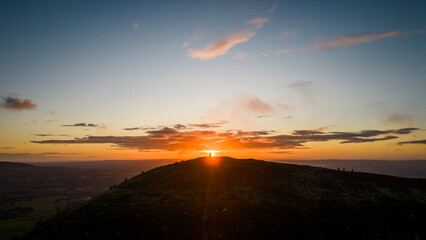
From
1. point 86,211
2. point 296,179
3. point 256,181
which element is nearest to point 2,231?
point 86,211

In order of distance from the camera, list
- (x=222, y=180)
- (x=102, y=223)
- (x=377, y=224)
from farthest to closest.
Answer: (x=222, y=180)
(x=377, y=224)
(x=102, y=223)

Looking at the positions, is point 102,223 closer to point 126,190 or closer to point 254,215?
point 126,190

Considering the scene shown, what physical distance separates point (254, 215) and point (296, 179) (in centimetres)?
2159

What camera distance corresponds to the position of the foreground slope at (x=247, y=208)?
3309 centimetres

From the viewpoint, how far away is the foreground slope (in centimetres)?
3309

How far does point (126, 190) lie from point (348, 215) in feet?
125

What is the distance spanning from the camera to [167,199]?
4219 cm

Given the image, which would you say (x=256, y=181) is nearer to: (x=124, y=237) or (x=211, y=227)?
(x=211, y=227)

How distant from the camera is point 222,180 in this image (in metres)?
52.1

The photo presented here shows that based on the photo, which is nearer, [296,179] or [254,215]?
[254,215]

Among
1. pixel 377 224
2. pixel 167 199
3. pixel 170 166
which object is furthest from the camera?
pixel 170 166

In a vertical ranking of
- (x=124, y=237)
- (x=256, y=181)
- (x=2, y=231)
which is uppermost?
(x=256, y=181)

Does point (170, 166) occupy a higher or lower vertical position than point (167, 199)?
higher

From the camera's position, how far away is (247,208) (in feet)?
130
